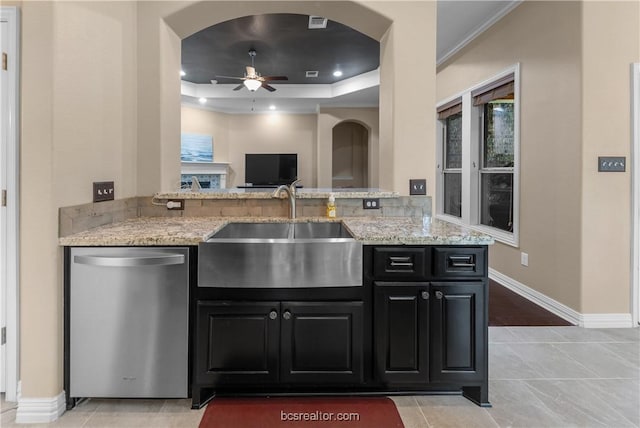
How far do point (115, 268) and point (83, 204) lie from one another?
46 cm

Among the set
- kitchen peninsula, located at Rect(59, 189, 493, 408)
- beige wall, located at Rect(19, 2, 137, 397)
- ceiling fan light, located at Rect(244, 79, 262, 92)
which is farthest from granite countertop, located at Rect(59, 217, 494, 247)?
ceiling fan light, located at Rect(244, 79, 262, 92)

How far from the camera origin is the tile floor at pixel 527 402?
197 centimetres

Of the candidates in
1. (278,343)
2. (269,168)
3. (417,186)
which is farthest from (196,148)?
(278,343)

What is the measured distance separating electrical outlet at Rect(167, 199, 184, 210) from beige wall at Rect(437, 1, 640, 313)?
309 centimetres

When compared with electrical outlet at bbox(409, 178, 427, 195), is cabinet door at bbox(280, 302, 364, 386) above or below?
below

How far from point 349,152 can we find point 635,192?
7.21m

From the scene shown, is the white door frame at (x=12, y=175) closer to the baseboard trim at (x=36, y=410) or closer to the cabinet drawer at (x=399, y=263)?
the baseboard trim at (x=36, y=410)

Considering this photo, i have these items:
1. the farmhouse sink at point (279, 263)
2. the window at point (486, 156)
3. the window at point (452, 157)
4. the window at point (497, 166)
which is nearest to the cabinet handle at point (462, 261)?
the farmhouse sink at point (279, 263)

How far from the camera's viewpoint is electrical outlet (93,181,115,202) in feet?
7.53

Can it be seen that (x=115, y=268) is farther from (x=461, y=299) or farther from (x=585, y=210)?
(x=585, y=210)

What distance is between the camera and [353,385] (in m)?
2.08

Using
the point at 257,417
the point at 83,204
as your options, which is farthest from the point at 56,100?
the point at 257,417

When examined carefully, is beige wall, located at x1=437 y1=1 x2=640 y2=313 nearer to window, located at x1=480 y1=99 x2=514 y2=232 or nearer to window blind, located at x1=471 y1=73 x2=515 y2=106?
window blind, located at x1=471 y1=73 x2=515 y2=106

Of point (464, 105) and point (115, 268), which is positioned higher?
point (464, 105)
